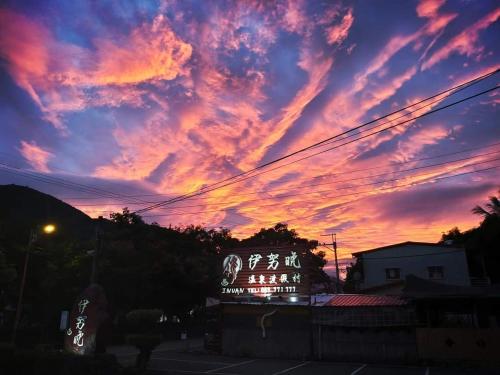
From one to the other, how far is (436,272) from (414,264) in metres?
2.32

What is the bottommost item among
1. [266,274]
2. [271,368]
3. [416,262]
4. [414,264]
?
[271,368]

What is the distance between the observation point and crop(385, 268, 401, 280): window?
44.2 metres

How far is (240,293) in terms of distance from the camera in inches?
1034

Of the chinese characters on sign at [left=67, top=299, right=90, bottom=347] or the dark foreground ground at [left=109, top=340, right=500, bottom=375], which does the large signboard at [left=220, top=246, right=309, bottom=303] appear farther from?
the chinese characters on sign at [left=67, top=299, right=90, bottom=347]

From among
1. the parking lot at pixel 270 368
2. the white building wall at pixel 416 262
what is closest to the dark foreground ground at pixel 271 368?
the parking lot at pixel 270 368

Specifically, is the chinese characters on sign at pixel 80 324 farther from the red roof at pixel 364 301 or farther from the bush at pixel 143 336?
the red roof at pixel 364 301

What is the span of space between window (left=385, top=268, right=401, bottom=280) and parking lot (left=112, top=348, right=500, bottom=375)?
24.2m

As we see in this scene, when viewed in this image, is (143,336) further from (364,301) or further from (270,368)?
(364,301)

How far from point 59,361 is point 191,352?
15.6 metres

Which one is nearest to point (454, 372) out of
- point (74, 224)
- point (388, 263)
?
point (388, 263)

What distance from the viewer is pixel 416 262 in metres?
43.4

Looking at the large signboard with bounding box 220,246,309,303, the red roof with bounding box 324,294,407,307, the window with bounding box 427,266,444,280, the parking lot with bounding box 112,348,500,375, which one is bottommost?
the parking lot with bounding box 112,348,500,375

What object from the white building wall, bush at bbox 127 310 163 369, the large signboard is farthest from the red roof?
the white building wall

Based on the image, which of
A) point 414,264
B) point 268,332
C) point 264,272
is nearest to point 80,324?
point 264,272
